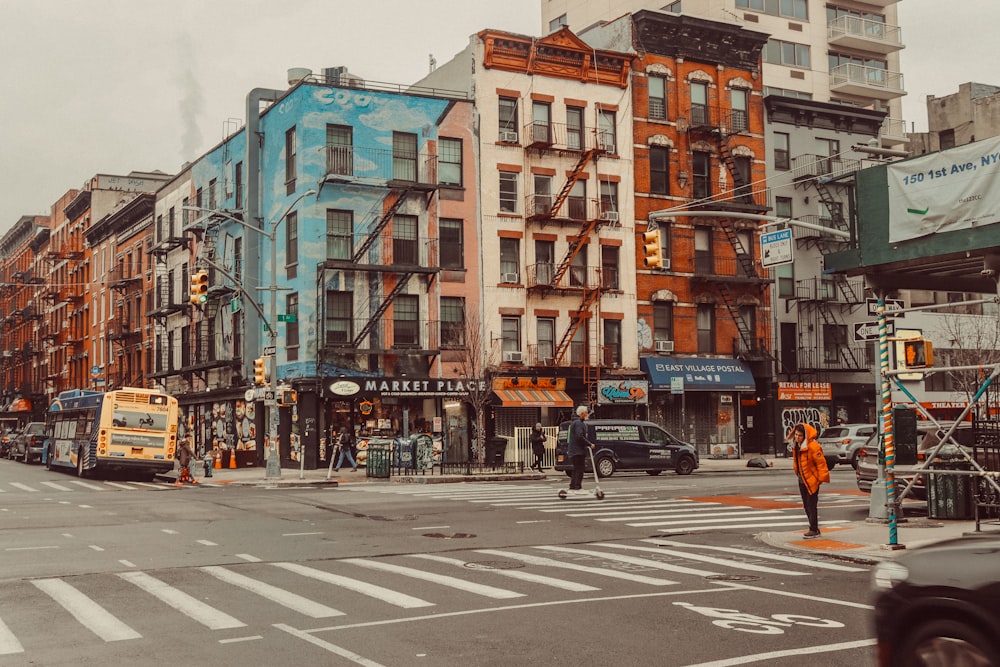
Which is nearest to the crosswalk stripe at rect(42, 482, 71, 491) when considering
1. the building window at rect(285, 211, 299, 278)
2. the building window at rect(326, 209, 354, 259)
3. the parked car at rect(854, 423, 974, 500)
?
the building window at rect(285, 211, 299, 278)

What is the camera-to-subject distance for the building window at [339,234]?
41.8 m

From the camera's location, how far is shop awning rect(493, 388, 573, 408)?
43062mm

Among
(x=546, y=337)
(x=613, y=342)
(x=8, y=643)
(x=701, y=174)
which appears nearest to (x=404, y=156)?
(x=546, y=337)

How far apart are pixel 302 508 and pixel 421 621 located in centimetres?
1317

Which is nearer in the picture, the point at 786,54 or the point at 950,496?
the point at 950,496

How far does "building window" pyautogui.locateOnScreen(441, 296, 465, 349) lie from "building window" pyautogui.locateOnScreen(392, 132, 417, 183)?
5.36 metres

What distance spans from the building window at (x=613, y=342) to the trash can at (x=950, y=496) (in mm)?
28513

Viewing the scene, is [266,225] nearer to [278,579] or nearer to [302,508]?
[302,508]

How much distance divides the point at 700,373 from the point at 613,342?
4.38 metres

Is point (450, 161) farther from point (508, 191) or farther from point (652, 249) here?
point (652, 249)

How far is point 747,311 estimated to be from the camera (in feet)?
163

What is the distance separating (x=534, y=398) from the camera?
143ft

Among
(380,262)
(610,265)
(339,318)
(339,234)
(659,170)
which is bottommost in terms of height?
(339,318)

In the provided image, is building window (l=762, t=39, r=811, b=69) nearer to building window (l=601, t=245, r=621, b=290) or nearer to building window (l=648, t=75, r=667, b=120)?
building window (l=648, t=75, r=667, b=120)
